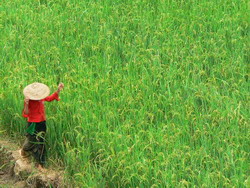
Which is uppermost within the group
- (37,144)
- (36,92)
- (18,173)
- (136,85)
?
(36,92)

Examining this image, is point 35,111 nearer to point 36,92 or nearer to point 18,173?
point 36,92

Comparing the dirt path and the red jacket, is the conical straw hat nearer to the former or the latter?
the red jacket

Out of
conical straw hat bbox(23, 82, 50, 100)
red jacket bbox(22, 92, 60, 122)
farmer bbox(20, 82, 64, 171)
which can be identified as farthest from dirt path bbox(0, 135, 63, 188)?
conical straw hat bbox(23, 82, 50, 100)

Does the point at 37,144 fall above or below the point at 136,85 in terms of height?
below

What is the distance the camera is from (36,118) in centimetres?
505

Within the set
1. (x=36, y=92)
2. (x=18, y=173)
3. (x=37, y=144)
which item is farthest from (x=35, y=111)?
(x=18, y=173)

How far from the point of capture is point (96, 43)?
6.74 meters

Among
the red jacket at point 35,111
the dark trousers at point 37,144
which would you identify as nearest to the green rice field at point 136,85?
the dark trousers at point 37,144

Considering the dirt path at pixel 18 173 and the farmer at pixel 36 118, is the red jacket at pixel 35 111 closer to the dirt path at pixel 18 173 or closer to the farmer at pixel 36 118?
the farmer at pixel 36 118

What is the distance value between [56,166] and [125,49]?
1.80 metres

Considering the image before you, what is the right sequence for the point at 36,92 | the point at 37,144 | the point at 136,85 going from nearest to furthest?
the point at 36,92 → the point at 37,144 → the point at 136,85

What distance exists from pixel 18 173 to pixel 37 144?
0.31m

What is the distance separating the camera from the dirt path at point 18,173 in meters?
5.14

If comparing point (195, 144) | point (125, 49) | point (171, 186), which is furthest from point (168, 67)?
point (171, 186)
